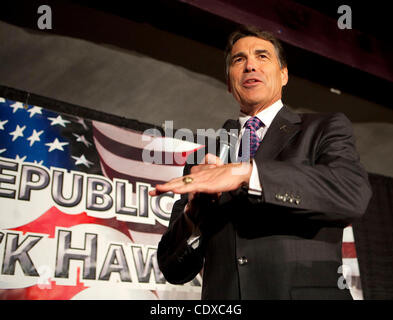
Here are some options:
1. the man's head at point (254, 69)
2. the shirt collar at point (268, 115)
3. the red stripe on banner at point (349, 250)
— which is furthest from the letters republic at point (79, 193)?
the red stripe on banner at point (349, 250)

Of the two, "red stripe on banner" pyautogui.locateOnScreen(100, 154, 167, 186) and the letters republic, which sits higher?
"red stripe on banner" pyautogui.locateOnScreen(100, 154, 167, 186)

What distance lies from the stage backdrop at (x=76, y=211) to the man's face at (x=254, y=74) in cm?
146

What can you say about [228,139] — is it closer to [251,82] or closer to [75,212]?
[251,82]

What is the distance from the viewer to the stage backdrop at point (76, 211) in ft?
8.00

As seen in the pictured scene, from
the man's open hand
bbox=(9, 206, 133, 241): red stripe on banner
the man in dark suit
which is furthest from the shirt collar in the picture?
bbox=(9, 206, 133, 241): red stripe on banner

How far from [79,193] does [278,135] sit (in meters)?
1.86

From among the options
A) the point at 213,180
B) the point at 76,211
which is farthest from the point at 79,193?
the point at 213,180

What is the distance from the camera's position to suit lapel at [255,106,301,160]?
1.15 metres

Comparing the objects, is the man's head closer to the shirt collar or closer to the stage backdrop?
the shirt collar

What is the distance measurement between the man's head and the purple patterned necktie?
0.11m

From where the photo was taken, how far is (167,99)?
3400 mm

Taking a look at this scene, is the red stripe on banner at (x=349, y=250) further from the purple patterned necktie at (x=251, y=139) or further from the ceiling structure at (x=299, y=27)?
the purple patterned necktie at (x=251, y=139)

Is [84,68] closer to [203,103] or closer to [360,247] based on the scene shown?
[203,103]
